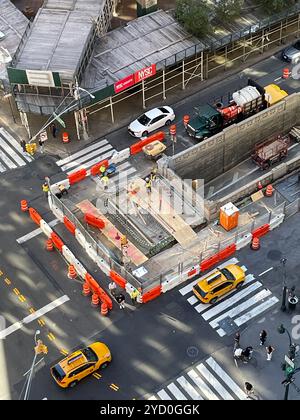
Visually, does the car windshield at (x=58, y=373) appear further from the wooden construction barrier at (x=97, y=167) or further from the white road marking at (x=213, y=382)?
the wooden construction barrier at (x=97, y=167)

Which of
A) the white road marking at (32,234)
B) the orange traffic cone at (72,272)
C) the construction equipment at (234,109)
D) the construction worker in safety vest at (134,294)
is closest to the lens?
the construction worker in safety vest at (134,294)

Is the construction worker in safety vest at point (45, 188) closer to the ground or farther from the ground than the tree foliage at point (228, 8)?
closer to the ground

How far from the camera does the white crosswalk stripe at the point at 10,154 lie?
55669 mm

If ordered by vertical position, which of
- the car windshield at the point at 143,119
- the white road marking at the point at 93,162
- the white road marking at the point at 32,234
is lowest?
the white road marking at the point at 32,234

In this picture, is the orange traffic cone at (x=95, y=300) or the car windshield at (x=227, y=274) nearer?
the car windshield at (x=227, y=274)

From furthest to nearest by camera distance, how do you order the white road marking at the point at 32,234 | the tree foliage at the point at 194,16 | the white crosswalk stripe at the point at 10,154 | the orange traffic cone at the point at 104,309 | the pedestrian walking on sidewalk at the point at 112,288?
the tree foliage at the point at 194,16, the white crosswalk stripe at the point at 10,154, the white road marking at the point at 32,234, the pedestrian walking on sidewalk at the point at 112,288, the orange traffic cone at the point at 104,309

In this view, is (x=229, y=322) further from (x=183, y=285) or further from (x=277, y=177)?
(x=277, y=177)

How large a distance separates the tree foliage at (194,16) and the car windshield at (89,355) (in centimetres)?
3171

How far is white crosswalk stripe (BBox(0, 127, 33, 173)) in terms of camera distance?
55.7 meters

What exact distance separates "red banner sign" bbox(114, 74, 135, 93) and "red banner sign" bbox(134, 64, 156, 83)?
447 mm

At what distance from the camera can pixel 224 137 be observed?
53.5 meters

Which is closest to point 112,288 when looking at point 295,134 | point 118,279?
point 118,279

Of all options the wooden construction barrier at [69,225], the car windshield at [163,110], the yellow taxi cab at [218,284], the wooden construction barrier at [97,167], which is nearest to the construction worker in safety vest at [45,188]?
the wooden construction barrier at [69,225]

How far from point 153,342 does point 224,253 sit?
849 centimetres
